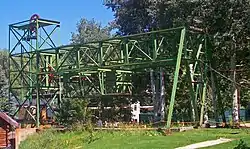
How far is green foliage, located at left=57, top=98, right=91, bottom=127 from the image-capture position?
115 feet

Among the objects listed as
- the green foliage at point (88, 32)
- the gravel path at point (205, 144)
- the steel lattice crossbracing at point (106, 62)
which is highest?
the green foliage at point (88, 32)

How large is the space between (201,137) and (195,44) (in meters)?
8.49

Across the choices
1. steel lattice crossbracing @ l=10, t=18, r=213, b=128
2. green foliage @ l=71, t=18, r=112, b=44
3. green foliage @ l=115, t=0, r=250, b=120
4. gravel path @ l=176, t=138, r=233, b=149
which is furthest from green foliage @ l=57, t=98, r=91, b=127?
green foliage @ l=71, t=18, r=112, b=44

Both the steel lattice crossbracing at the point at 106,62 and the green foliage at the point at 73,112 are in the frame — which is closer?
the steel lattice crossbracing at the point at 106,62

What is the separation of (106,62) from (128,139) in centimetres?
912

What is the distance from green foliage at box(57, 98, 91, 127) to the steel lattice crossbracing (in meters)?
1.06

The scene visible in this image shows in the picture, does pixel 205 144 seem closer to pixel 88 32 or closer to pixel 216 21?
pixel 216 21

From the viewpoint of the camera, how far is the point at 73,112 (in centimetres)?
3841

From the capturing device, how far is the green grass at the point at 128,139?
2067 centimetres

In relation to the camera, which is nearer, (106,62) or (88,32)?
(106,62)

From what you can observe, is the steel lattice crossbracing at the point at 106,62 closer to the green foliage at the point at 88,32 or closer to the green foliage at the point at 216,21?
the green foliage at the point at 216,21

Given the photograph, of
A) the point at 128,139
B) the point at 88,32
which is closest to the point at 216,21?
the point at 128,139

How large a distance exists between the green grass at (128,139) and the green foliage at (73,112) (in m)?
5.10

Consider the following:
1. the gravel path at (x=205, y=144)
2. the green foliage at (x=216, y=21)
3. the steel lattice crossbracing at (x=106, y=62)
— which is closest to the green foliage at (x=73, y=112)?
the steel lattice crossbracing at (x=106, y=62)
